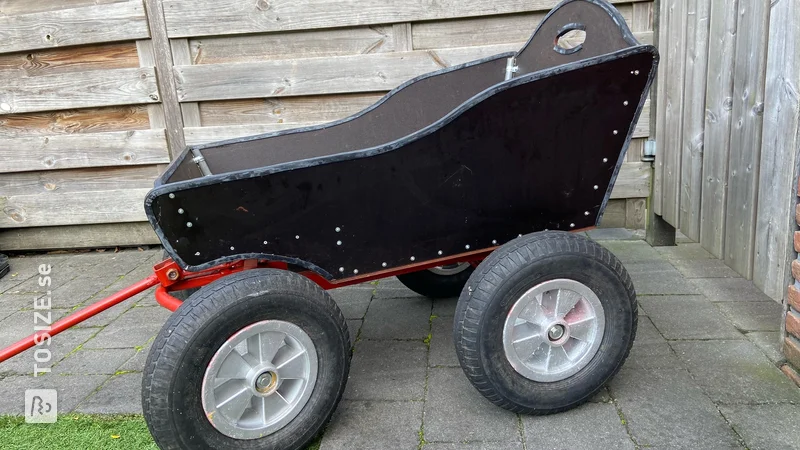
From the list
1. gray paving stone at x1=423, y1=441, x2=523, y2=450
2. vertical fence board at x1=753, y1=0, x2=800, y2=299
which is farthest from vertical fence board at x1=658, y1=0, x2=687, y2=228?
gray paving stone at x1=423, y1=441, x2=523, y2=450

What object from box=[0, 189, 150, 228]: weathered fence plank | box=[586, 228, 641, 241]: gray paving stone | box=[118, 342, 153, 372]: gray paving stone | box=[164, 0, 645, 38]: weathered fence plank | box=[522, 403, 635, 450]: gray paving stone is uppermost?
box=[164, 0, 645, 38]: weathered fence plank

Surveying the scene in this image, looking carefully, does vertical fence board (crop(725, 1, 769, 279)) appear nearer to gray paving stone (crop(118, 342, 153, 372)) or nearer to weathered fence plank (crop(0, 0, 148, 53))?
gray paving stone (crop(118, 342, 153, 372))

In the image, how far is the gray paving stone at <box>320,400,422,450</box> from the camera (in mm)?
1867

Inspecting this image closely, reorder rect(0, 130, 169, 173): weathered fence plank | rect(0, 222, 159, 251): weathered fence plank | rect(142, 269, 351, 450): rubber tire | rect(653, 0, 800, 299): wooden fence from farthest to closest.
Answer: rect(0, 222, 159, 251): weathered fence plank
rect(0, 130, 169, 173): weathered fence plank
rect(653, 0, 800, 299): wooden fence
rect(142, 269, 351, 450): rubber tire

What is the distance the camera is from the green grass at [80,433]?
1954 millimetres

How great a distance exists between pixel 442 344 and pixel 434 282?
0.44m

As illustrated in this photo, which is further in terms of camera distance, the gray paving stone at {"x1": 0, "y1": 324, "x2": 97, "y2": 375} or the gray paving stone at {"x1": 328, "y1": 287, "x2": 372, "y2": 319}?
the gray paving stone at {"x1": 328, "y1": 287, "x2": 372, "y2": 319}

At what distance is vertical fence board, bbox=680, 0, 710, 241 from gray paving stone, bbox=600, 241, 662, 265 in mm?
278

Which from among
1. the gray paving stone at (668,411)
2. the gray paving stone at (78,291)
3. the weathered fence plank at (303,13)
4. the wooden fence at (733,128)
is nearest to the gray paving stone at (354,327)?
the gray paving stone at (668,411)

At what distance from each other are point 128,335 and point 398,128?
1.67m

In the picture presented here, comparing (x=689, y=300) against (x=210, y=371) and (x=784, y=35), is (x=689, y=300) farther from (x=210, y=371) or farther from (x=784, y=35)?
(x=210, y=371)

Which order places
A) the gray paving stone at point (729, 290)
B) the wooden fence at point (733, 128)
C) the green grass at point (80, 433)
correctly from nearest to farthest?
the green grass at point (80, 433), the wooden fence at point (733, 128), the gray paving stone at point (729, 290)

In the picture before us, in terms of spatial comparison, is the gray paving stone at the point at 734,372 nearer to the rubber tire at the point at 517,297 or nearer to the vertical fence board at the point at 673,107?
the rubber tire at the point at 517,297

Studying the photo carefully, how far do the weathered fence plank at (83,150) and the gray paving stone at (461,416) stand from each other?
2.71 meters
